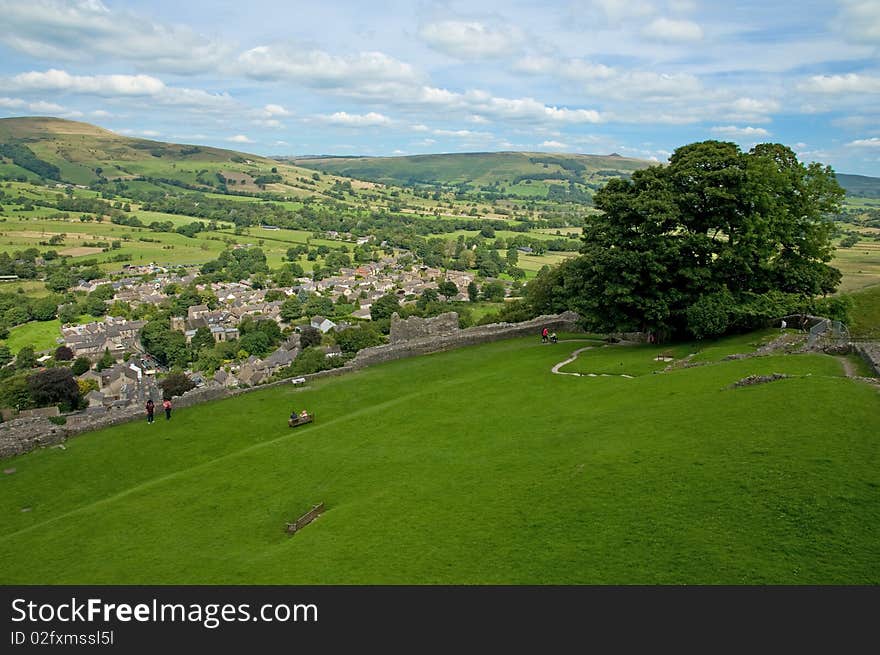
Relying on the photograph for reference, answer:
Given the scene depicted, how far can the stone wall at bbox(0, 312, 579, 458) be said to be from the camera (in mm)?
24547

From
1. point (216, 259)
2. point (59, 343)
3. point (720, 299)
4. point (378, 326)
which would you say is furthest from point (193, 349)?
point (720, 299)

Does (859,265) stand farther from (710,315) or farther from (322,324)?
(322,324)

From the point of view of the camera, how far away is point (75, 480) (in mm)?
21234

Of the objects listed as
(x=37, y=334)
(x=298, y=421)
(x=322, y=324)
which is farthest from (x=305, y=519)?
(x=37, y=334)

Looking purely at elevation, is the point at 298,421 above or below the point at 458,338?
below

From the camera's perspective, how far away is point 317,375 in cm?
3266

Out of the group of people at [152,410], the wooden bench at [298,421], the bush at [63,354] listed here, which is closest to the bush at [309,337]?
the bush at [63,354]

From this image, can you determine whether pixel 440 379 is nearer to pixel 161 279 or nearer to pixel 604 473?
pixel 604 473

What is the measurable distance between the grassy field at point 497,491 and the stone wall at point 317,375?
3.15ft

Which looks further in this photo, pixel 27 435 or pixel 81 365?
pixel 81 365

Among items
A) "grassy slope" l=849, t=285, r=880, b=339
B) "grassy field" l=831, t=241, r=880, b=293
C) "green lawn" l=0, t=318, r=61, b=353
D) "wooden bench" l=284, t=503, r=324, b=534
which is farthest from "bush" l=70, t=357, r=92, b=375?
"grassy field" l=831, t=241, r=880, b=293

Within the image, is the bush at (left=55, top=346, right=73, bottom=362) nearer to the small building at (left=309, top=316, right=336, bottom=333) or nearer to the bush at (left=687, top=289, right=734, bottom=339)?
the small building at (left=309, top=316, right=336, bottom=333)

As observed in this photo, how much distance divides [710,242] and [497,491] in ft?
74.4

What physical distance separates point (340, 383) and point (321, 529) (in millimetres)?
17218
